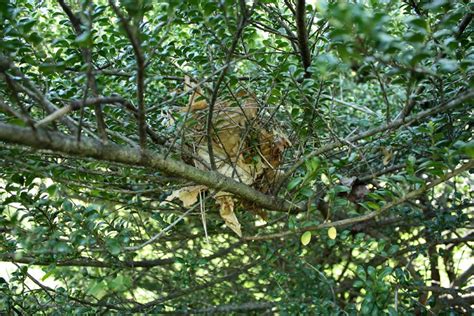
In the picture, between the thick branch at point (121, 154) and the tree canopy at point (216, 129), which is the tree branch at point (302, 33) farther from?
the thick branch at point (121, 154)

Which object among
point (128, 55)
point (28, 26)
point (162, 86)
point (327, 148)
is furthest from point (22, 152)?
point (162, 86)

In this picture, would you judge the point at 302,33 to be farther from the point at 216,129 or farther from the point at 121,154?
the point at 121,154

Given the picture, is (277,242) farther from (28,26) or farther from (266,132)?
(28,26)

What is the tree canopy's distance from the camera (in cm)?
92

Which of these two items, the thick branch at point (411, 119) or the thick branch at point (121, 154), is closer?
the thick branch at point (121, 154)

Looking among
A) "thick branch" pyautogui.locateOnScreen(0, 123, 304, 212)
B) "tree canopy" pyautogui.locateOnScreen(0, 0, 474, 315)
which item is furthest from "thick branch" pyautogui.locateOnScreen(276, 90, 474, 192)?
"thick branch" pyautogui.locateOnScreen(0, 123, 304, 212)

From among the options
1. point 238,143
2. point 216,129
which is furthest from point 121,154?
point 238,143

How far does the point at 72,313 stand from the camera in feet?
5.09

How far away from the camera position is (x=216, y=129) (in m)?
1.40

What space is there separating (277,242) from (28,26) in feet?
5.16

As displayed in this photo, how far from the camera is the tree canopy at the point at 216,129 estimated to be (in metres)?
0.92

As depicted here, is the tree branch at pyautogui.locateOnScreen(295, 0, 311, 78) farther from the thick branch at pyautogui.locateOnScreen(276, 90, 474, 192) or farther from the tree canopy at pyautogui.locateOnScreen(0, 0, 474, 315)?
the thick branch at pyautogui.locateOnScreen(276, 90, 474, 192)

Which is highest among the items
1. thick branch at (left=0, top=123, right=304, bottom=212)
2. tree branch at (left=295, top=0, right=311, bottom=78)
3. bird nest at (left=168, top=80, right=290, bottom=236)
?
tree branch at (left=295, top=0, right=311, bottom=78)

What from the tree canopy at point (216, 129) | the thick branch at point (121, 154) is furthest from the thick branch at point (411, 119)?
the thick branch at point (121, 154)
